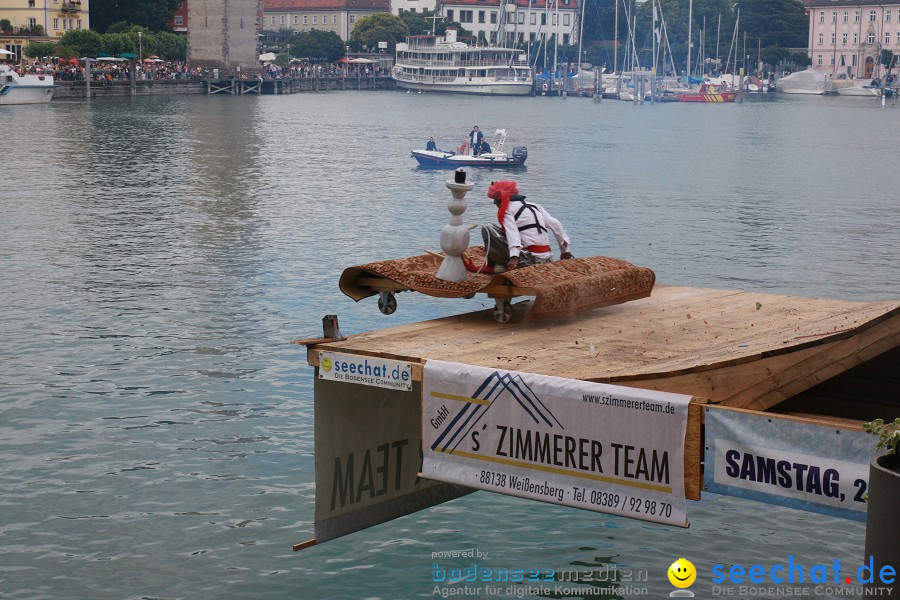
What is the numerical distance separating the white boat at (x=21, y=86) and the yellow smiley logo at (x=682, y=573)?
93222mm

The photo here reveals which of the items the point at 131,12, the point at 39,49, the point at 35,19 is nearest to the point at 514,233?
the point at 39,49

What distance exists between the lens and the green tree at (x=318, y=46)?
175000 millimetres

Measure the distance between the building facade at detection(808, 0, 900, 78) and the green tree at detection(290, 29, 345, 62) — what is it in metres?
Answer: 72.7

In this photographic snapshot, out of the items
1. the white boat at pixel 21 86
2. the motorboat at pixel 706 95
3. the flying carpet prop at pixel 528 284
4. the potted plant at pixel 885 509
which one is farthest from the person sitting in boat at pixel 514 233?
the motorboat at pixel 706 95

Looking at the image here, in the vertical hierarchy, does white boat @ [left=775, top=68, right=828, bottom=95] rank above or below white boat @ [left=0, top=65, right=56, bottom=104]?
above

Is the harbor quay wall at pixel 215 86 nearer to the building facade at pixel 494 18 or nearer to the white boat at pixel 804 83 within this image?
the building facade at pixel 494 18

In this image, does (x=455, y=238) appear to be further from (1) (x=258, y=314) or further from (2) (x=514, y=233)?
(1) (x=258, y=314)

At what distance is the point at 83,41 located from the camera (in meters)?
116

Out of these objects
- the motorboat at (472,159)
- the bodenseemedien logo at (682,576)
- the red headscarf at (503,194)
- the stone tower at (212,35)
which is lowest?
the bodenseemedien logo at (682,576)

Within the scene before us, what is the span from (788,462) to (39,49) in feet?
380

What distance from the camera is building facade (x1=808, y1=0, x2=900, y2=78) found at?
191 m

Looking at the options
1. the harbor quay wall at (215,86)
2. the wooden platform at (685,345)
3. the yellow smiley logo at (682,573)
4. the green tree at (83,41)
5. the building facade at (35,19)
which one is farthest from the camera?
the building facade at (35,19)

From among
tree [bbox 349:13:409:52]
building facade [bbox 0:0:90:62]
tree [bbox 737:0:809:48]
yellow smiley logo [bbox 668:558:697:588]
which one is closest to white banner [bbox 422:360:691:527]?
yellow smiley logo [bbox 668:558:697:588]

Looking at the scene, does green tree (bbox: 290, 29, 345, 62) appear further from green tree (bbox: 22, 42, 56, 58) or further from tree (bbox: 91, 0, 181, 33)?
green tree (bbox: 22, 42, 56, 58)
